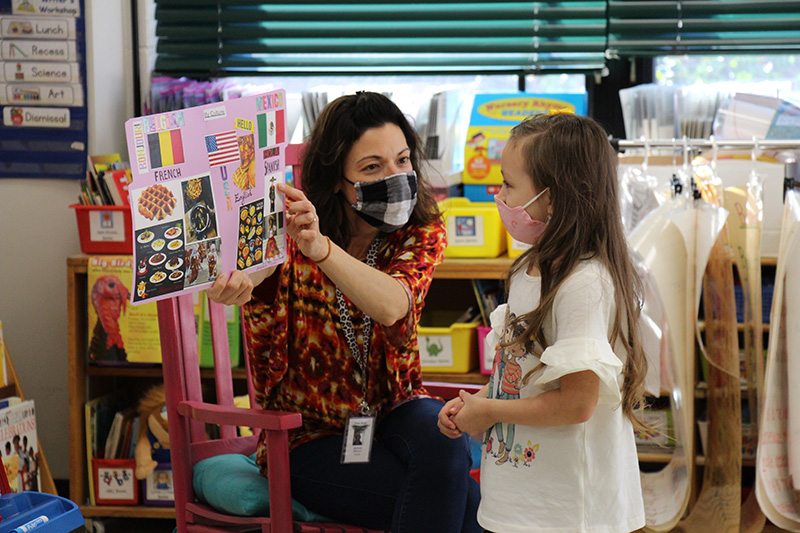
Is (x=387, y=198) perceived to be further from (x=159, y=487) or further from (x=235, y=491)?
(x=159, y=487)

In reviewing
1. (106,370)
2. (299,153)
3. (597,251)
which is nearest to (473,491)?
(597,251)

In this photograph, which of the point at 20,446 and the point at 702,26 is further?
the point at 702,26

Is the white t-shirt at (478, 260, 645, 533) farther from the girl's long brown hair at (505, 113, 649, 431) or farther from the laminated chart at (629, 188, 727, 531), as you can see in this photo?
the laminated chart at (629, 188, 727, 531)

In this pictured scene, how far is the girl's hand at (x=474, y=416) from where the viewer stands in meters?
1.25

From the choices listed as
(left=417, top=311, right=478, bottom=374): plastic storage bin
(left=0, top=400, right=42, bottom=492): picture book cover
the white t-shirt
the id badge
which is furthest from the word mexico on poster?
(left=0, top=400, right=42, bottom=492): picture book cover

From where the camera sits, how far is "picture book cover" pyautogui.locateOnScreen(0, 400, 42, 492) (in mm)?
2254

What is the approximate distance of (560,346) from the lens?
46.0 inches

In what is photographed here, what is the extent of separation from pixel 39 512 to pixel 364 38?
6.39ft

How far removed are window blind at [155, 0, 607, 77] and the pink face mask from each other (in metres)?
1.59

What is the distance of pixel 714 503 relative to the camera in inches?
87.4

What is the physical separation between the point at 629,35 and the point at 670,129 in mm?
361

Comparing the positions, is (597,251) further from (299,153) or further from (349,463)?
(299,153)

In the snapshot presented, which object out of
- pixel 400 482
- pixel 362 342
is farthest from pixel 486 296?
pixel 400 482

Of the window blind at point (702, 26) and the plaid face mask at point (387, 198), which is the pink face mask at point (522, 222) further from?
the window blind at point (702, 26)
